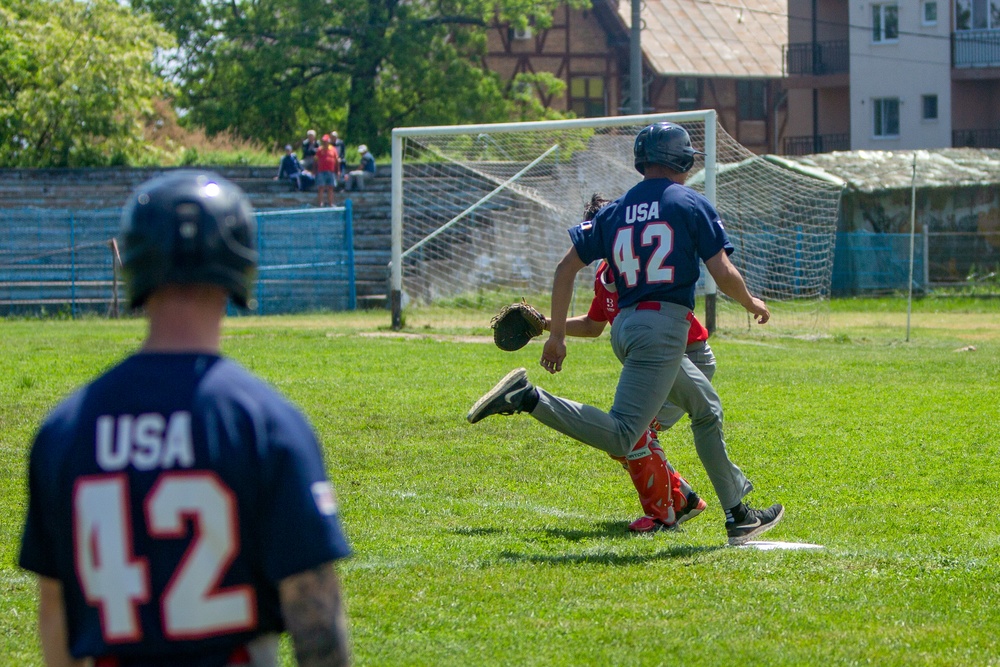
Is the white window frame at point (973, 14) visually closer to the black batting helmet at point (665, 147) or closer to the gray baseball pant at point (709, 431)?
the black batting helmet at point (665, 147)

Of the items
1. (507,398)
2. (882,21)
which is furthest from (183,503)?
(882,21)

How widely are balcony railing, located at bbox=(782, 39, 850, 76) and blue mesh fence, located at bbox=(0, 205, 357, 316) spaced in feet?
77.8

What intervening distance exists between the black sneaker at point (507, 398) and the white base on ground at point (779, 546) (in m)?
1.29

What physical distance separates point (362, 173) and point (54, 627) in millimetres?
30318

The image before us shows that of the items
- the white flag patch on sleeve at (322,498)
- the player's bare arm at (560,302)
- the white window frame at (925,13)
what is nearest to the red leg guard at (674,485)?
the player's bare arm at (560,302)

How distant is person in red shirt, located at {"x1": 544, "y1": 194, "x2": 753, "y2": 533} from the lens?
627 cm

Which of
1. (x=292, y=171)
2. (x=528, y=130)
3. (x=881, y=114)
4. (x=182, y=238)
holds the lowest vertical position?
(x=182, y=238)

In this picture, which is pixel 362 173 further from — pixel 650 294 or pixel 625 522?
pixel 650 294

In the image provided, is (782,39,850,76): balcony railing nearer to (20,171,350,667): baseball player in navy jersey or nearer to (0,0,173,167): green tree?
(0,0,173,167): green tree

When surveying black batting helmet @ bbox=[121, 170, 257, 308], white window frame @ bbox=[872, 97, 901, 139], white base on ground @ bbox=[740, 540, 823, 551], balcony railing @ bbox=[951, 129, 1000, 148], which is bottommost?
white base on ground @ bbox=[740, 540, 823, 551]

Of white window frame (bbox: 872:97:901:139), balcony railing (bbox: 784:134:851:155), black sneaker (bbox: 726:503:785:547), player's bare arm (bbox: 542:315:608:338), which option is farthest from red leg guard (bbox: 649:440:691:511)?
balcony railing (bbox: 784:134:851:155)

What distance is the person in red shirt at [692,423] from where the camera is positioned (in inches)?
247

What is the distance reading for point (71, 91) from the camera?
35.0 m

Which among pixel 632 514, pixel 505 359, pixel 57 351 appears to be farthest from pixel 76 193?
pixel 632 514
